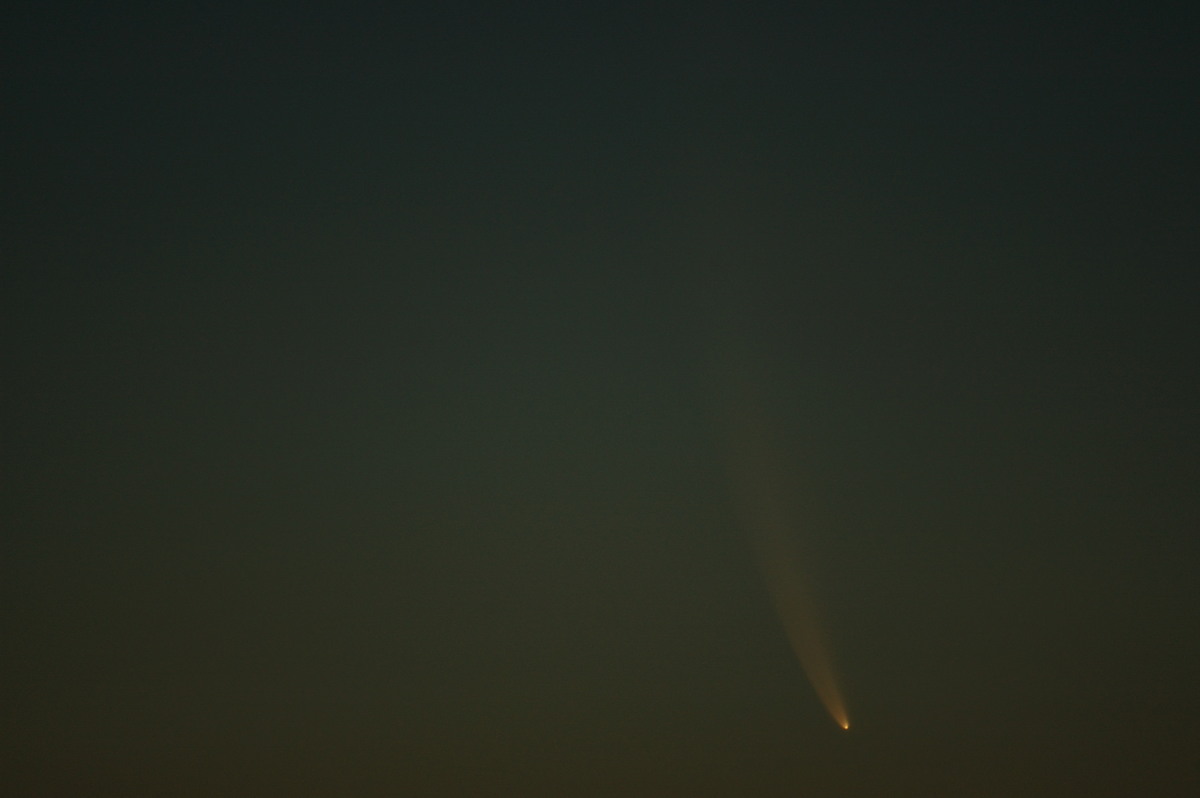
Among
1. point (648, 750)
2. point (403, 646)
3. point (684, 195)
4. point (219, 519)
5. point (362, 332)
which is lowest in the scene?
point (648, 750)

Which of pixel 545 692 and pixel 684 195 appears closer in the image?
pixel 545 692

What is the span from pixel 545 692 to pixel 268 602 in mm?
836

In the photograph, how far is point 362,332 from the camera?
125 inches

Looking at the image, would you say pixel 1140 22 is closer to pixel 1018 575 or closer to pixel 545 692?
pixel 1018 575

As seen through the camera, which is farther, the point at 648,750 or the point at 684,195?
the point at 684,195

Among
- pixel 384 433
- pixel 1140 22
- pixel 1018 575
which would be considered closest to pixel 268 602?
pixel 384 433

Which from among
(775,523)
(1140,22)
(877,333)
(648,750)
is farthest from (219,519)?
(1140,22)

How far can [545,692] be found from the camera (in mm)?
3045

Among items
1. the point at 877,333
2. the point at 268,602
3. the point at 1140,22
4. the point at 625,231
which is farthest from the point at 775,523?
the point at 1140,22

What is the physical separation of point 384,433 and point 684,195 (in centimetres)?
116

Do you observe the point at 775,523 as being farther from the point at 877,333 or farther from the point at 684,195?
the point at 684,195

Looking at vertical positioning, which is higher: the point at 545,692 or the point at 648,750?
the point at 545,692

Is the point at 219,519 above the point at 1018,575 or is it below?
above

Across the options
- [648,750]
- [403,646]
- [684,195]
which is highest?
[684,195]
